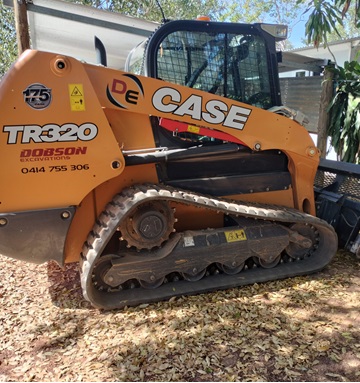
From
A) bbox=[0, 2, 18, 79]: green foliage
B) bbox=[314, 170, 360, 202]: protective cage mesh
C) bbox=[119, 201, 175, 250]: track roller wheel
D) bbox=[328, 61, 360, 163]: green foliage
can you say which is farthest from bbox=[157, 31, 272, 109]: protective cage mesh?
bbox=[0, 2, 18, 79]: green foliage

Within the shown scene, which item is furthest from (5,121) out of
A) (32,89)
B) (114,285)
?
(114,285)

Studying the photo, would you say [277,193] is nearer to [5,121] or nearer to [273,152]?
[273,152]

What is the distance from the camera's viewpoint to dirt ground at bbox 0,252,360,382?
7.89ft

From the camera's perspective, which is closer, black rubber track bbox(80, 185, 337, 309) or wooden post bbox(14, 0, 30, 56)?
black rubber track bbox(80, 185, 337, 309)

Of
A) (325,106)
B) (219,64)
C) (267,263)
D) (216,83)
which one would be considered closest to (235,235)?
(267,263)

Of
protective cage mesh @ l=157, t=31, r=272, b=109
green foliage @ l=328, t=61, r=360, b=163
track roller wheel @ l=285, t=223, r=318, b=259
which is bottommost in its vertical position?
track roller wheel @ l=285, t=223, r=318, b=259

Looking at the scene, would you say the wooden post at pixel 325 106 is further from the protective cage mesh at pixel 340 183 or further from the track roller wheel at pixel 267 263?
the track roller wheel at pixel 267 263

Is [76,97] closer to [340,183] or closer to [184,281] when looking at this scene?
[184,281]

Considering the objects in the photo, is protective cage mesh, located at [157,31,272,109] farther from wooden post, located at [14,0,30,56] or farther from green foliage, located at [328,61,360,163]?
green foliage, located at [328,61,360,163]

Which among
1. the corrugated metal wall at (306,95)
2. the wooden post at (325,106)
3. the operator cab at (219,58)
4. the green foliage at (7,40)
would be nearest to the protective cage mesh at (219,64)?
the operator cab at (219,58)

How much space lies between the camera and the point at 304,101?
8172 mm

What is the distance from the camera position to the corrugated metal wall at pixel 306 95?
7777 mm

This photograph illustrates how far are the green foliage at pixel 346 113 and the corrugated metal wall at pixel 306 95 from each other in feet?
3.61

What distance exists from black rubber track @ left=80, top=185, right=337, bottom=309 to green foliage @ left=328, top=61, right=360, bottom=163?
3306 millimetres
